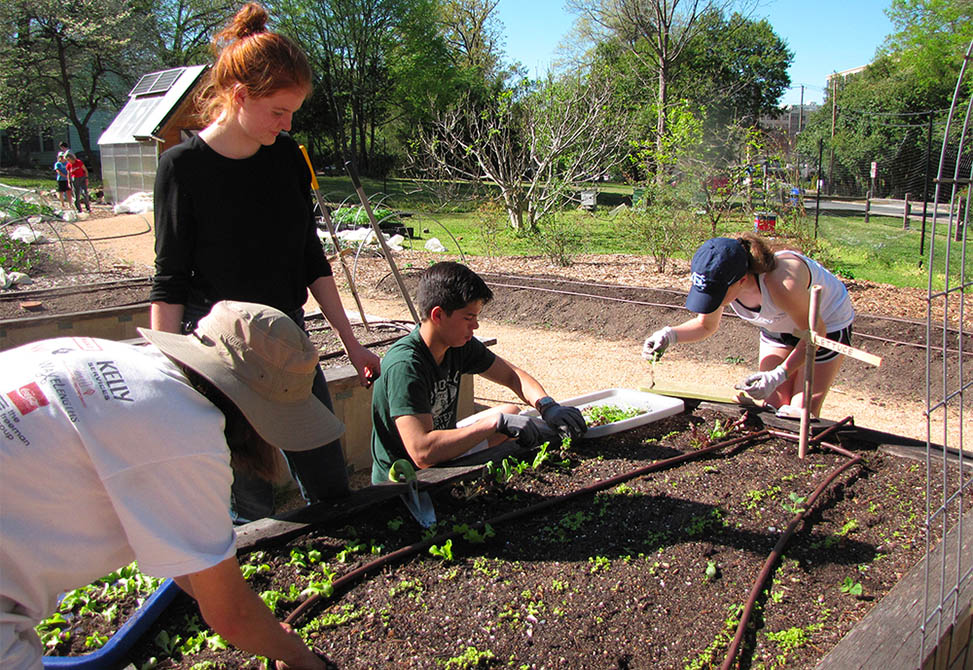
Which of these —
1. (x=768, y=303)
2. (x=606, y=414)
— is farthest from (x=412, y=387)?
(x=768, y=303)

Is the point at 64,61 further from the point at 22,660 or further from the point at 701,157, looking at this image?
the point at 22,660

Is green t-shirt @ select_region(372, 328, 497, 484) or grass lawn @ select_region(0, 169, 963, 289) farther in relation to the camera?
grass lawn @ select_region(0, 169, 963, 289)

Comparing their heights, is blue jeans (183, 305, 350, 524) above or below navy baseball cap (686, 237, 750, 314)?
below

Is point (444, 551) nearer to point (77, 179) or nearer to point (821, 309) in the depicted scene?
point (821, 309)

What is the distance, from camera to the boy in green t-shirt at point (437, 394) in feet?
7.84

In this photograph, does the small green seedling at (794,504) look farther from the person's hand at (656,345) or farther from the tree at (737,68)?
the tree at (737,68)

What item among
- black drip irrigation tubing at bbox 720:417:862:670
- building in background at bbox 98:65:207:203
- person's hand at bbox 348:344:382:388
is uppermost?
building in background at bbox 98:65:207:203

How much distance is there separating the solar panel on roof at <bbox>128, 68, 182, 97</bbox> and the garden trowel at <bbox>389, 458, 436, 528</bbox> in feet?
58.1

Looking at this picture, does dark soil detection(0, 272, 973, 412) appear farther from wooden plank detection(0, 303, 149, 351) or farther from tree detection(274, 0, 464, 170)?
tree detection(274, 0, 464, 170)

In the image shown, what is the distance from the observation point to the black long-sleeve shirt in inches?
82.1

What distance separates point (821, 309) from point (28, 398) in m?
3.08

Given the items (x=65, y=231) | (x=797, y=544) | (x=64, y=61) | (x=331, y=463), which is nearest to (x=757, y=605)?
(x=797, y=544)

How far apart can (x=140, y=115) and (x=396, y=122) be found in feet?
62.1

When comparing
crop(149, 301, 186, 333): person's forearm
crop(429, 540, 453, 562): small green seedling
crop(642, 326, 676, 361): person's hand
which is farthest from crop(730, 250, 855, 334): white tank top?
crop(149, 301, 186, 333): person's forearm
